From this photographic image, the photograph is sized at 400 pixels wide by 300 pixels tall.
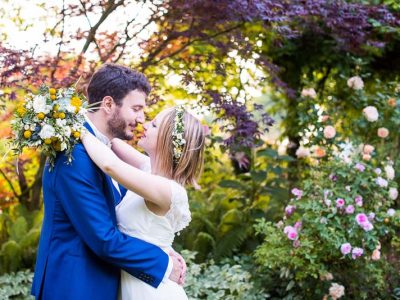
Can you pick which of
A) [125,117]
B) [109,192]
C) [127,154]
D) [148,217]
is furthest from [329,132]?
[109,192]

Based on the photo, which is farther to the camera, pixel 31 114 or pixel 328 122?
pixel 328 122

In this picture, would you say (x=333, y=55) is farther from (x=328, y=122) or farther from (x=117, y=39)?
(x=117, y=39)

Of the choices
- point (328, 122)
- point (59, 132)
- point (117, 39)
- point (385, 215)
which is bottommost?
point (385, 215)

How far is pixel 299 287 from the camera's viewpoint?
5000 mm

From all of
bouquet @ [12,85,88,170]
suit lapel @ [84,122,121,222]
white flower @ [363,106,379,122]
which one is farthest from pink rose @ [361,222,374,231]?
bouquet @ [12,85,88,170]

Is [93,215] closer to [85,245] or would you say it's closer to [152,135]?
[85,245]

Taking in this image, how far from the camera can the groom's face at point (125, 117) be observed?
2803mm

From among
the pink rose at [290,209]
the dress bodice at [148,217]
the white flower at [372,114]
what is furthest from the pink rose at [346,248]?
the dress bodice at [148,217]

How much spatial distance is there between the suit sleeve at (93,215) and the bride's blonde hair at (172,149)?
0.29 m

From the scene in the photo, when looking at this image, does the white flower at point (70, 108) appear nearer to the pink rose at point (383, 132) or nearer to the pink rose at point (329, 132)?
the pink rose at point (329, 132)

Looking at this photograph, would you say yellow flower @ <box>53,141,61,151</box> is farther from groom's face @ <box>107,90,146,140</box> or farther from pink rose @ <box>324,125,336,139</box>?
pink rose @ <box>324,125,336,139</box>

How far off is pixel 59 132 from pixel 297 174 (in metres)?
4.32

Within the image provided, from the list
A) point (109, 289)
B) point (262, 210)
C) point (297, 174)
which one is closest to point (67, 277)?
point (109, 289)

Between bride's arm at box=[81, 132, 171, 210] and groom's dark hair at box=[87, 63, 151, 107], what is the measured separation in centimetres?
33
